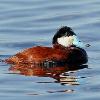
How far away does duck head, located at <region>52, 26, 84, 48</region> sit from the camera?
14219 mm

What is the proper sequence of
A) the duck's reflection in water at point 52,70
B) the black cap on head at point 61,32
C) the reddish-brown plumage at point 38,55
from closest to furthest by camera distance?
the duck's reflection in water at point 52,70 < the reddish-brown plumage at point 38,55 < the black cap on head at point 61,32

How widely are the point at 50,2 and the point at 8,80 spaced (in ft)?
30.2

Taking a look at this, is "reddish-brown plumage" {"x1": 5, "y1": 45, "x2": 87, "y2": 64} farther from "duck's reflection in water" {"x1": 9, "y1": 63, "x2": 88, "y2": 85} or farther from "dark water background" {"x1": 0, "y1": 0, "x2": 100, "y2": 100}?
"dark water background" {"x1": 0, "y1": 0, "x2": 100, "y2": 100}

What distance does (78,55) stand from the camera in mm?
14172

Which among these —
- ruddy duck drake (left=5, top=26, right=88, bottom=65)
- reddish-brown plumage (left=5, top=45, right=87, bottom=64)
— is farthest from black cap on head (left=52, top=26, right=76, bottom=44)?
reddish-brown plumage (left=5, top=45, right=87, bottom=64)

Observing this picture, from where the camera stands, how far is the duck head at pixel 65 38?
46.6 ft

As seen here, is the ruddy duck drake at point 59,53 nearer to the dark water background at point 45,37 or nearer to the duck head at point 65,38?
the duck head at point 65,38

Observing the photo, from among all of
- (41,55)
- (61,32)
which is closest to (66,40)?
(61,32)

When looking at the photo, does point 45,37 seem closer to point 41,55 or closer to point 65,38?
point 65,38

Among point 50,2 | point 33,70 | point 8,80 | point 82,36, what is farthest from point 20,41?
point 50,2

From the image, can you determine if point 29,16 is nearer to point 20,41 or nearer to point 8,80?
point 20,41

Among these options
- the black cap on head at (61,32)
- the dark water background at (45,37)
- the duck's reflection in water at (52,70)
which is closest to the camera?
the dark water background at (45,37)

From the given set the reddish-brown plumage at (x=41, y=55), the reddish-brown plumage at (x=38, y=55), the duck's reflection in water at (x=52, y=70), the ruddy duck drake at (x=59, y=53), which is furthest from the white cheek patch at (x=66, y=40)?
the duck's reflection in water at (x=52, y=70)

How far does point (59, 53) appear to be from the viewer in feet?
45.3
